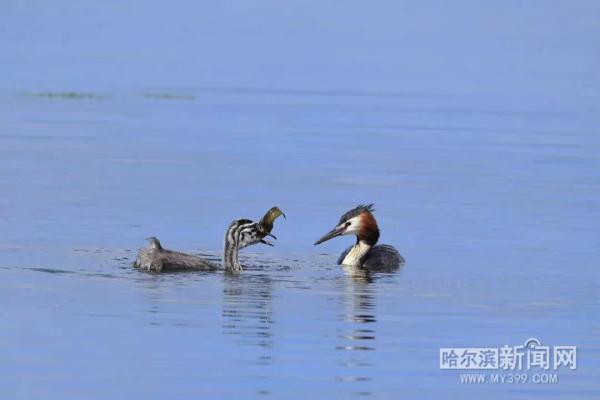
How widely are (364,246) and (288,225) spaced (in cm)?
201

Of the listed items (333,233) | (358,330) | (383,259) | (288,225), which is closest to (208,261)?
(383,259)

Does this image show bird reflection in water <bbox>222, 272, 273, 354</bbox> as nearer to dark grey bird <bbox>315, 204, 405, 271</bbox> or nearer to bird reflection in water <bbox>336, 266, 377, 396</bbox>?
bird reflection in water <bbox>336, 266, 377, 396</bbox>

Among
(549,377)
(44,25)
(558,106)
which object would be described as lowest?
(549,377)

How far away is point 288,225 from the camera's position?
22.6m

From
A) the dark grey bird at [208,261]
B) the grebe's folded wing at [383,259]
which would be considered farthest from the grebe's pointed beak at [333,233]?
the dark grey bird at [208,261]

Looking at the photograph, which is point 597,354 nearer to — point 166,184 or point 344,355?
point 344,355

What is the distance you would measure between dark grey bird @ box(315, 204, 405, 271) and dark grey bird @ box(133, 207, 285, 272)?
0.98m

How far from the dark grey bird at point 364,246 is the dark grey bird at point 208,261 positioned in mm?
981

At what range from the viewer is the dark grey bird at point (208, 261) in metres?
18.7

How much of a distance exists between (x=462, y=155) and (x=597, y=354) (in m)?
15.3

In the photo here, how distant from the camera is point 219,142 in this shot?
31812mm

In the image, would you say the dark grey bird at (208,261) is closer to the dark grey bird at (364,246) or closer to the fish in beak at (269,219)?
the fish in beak at (269,219)

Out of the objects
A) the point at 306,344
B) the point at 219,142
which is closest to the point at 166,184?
the point at 219,142

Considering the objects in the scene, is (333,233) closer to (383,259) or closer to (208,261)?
(383,259)
